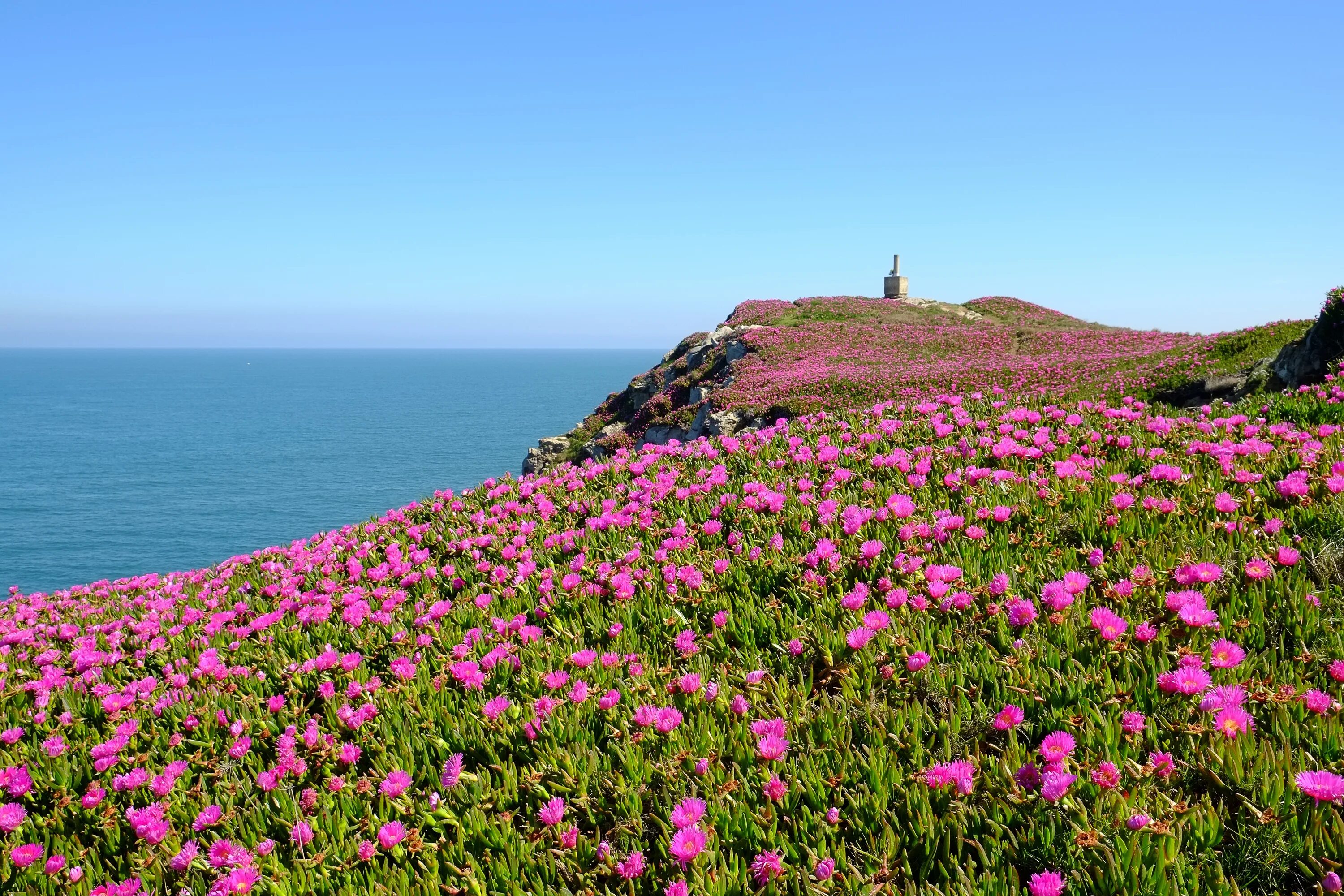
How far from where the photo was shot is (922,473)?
5578 mm

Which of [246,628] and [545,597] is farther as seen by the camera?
[246,628]

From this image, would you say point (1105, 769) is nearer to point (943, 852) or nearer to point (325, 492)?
point (943, 852)

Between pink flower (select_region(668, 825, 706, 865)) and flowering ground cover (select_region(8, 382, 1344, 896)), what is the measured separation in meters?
0.01

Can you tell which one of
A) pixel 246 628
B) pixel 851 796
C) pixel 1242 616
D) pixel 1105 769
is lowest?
pixel 246 628

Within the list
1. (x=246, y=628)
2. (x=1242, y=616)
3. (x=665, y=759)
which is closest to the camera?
(x=665, y=759)

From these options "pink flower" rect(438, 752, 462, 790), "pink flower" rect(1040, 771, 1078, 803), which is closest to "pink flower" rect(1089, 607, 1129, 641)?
"pink flower" rect(1040, 771, 1078, 803)

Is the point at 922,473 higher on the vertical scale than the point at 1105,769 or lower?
higher

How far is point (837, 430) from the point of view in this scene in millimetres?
7773

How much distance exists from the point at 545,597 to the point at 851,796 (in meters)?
2.72

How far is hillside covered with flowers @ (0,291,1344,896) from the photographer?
2482 mm

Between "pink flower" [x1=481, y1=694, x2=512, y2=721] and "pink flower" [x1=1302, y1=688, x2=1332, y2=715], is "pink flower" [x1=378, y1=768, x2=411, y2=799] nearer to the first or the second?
"pink flower" [x1=481, y1=694, x2=512, y2=721]

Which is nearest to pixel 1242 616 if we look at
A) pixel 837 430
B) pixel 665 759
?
pixel 665 759

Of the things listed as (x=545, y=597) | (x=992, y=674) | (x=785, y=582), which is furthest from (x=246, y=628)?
(x=992, y=674)

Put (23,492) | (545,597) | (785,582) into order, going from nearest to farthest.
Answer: (785,582) < (545,597) < (23,492)
